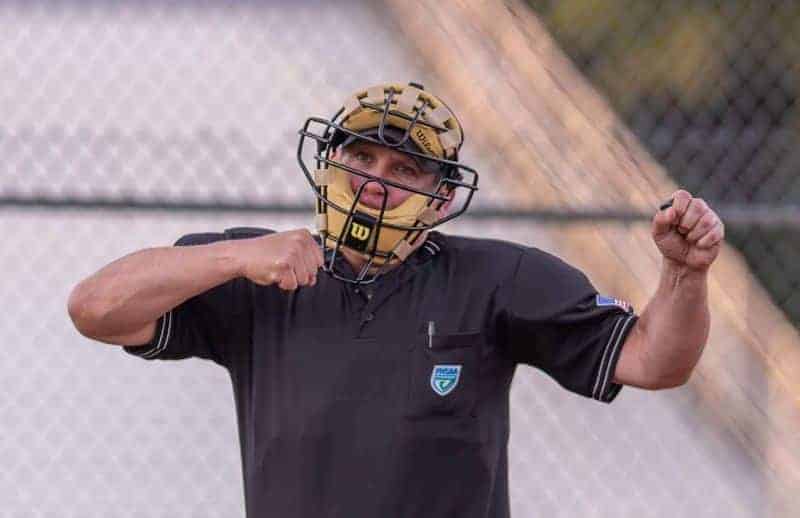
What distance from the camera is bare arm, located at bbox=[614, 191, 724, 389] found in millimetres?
2301

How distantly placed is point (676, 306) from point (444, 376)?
1.47ft

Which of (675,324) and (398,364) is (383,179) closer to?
(398,364)

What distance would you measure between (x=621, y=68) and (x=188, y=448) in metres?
1.67

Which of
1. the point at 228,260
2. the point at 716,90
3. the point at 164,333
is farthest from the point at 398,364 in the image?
the point at 716,90

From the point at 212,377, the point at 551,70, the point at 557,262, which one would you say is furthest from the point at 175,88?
the point at 557,262

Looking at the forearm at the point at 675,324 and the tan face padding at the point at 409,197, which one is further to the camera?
the tan face padding at the point at 409,197

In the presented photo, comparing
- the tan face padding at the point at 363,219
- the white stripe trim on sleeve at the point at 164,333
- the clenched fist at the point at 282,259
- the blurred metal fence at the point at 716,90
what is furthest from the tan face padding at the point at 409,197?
the blurred metal fence at the point at 716,90

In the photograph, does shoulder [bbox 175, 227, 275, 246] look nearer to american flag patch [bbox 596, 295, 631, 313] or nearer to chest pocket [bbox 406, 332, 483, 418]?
chest pocket [bbox 406, 332, 483, 418]

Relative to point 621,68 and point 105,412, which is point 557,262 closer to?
point 621,68

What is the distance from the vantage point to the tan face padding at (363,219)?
252cm

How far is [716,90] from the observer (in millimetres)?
3846

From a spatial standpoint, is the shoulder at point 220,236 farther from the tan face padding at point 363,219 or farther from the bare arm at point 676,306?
the bare arm at point 676,306

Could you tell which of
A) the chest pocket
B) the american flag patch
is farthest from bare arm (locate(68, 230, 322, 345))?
the american flag patch

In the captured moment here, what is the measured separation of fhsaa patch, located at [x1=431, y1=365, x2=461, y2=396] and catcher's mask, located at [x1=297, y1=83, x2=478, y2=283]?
23 cm
